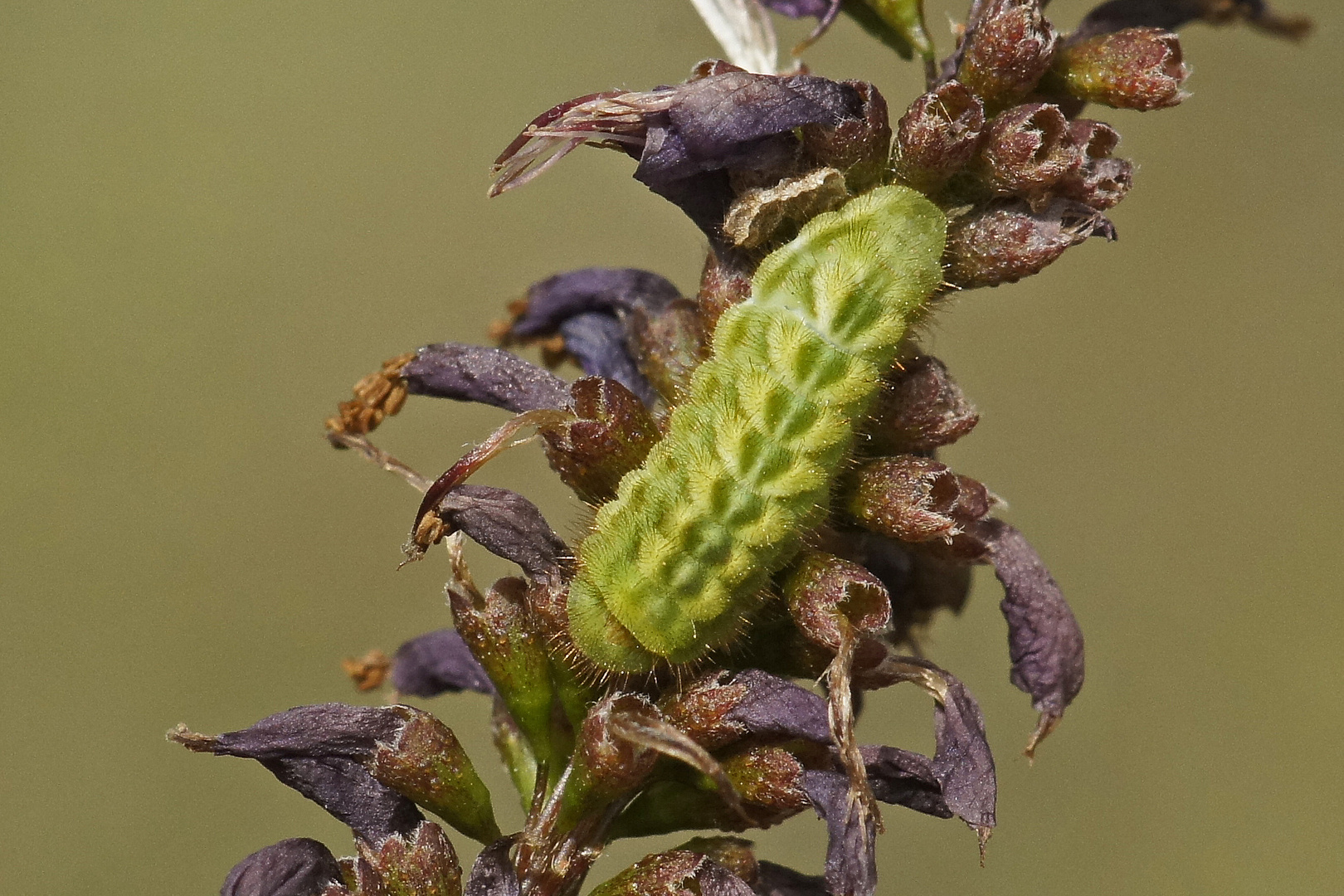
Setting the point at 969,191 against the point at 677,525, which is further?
the point at 969,191

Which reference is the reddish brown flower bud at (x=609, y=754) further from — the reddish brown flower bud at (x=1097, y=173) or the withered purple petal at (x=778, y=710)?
the reddish brown flower bud at (x=1097, y=173)

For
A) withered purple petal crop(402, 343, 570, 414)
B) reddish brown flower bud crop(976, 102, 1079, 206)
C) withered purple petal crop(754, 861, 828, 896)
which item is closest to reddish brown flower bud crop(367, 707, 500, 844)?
withered purple petal crop(754, 861, 828, 896)

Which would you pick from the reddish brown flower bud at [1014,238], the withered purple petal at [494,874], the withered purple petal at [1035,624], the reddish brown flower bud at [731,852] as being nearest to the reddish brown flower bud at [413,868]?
the withered purple petal at [494,874]

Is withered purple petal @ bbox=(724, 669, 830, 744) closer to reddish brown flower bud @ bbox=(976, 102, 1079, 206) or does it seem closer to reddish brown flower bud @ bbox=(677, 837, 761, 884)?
reddish brown flower bud @ bbox=(677, 837, 761, 884)

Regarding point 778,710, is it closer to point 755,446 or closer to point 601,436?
point 755,446

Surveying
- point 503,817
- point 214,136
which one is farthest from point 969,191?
point 214,136

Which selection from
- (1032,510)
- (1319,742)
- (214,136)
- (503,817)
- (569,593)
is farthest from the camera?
(214,136)

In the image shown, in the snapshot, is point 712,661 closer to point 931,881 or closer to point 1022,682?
point 1022,682
